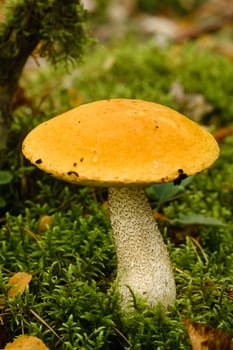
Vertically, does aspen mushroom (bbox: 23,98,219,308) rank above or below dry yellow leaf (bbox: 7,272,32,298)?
above

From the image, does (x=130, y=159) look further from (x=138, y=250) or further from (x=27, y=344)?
(x=27, y=344)

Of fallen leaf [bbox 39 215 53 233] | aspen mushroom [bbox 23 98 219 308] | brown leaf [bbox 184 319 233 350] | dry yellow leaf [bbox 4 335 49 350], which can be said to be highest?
aspen mushroom [bbox 23 98 219 308]

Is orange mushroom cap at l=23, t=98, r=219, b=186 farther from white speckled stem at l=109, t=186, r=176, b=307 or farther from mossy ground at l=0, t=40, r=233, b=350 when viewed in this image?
mossy ground at l=0, t=40, r=233, b=350

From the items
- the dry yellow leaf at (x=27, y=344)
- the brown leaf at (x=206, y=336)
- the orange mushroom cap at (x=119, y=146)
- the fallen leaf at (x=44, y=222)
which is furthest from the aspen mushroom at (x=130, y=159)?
the fallen leaf at (x=44, y=222)

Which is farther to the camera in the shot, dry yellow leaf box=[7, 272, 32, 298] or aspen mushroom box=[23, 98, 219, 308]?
dry yellow leaf box=[7, 272, 32, 298]

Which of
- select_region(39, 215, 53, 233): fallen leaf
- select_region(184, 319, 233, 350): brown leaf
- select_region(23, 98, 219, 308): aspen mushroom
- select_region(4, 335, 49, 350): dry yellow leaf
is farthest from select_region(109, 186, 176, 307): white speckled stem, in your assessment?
select_region(39, 215, 53, 233): fallen leaf

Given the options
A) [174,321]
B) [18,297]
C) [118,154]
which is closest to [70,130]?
[118,154]

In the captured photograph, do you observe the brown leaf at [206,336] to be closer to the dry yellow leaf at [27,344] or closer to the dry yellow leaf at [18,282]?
the dry yellow leaf at [27,344]

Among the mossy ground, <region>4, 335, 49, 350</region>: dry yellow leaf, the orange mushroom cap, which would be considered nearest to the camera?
the orange mushroom cap
